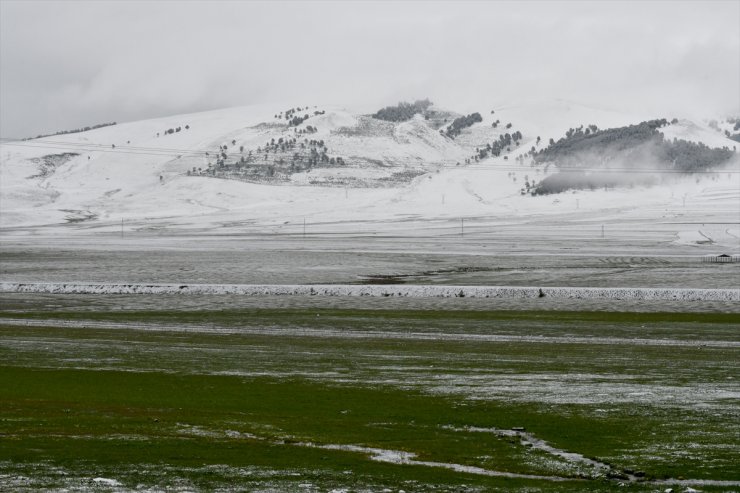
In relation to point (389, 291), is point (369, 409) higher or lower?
higher

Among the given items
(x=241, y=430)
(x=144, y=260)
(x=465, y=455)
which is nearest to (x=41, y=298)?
(x=144, y=260)

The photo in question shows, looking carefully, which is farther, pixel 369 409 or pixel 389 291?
pixel 389 291

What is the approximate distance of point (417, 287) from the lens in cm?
5716

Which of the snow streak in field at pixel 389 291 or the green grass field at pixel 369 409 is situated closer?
the green grass field at pixel 369 409

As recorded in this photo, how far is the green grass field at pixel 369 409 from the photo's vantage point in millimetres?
15102

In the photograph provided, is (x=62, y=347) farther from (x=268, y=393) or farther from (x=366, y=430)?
(x=366, y=430)

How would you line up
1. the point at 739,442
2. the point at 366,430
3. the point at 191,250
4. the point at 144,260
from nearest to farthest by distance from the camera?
the point at 739,442
the point at 366,430
the point at 144,260
the point at 191,250

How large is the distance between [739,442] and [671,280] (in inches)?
1852

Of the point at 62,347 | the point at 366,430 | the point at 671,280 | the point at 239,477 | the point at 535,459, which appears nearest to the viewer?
the point at 239,477

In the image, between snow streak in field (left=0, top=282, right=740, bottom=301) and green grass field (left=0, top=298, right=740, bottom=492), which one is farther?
snow streak in field (left=0, top=282, right=740, bottom=301)

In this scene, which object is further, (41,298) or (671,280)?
(671,280)

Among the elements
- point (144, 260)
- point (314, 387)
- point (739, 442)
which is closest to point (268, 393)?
point (314, 387)

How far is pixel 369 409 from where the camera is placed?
21.3m

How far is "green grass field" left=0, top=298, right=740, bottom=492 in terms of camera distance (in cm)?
1510
